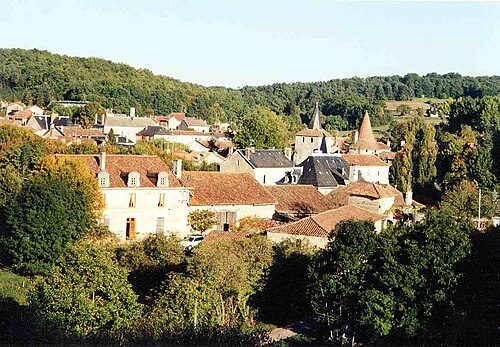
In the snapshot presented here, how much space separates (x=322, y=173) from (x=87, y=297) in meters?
27.4

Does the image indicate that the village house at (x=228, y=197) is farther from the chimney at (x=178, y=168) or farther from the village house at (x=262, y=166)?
the village house at (x=262, y=166)

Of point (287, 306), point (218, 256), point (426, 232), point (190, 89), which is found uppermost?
point (190, 89)

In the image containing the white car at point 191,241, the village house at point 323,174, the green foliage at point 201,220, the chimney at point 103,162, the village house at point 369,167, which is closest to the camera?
the white car at point 191,241

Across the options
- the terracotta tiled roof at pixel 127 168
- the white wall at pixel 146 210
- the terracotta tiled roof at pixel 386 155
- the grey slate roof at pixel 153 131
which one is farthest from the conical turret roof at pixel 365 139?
the white wall at pixel 146 210

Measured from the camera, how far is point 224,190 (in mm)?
34125

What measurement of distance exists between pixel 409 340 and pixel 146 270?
8.89 m

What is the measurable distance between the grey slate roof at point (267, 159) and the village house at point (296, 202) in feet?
26.3

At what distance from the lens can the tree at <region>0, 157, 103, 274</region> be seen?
25906mm

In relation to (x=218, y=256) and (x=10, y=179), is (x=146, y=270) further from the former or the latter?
(x=10, y=179)

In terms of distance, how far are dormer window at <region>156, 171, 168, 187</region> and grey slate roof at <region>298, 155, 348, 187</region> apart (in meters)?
13.8

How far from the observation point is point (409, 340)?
17.6m

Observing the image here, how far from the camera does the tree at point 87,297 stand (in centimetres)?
1730

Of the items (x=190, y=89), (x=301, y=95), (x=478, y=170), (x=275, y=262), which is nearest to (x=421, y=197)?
(x=478, y=170)

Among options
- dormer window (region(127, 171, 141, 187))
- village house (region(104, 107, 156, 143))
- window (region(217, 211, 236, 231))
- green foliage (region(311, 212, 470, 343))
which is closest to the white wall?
dormer window (region(127, 171, 141, 187))
